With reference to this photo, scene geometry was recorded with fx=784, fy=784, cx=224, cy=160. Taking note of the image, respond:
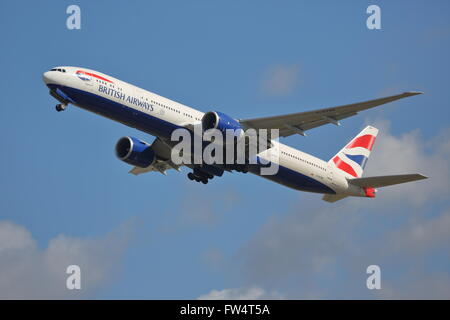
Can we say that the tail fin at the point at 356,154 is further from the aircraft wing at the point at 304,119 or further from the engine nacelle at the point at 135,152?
the engine nacelle at the point at 135,152

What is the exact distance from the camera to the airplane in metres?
40.8

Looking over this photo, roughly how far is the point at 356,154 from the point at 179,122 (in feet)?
49.1

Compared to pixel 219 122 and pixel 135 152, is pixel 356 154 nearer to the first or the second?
pixel 219 122

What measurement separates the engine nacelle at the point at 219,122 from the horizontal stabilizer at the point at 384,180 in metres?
10.0

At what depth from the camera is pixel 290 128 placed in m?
42.6

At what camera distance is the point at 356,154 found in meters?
51.7

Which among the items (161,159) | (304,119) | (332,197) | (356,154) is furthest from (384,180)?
(161,159)

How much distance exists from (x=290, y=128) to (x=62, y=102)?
12.2m

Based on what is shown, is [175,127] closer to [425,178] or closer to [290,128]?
[290,128]

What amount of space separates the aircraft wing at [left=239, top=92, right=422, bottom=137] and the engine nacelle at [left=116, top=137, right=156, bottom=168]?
6950 mm

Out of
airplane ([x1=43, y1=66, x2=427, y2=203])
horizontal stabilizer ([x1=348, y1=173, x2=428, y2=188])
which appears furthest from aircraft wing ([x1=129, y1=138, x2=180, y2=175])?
horizontal stabilizer ([x1=348, y1=173, x2=428, y2=188])

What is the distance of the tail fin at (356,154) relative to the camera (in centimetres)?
4972

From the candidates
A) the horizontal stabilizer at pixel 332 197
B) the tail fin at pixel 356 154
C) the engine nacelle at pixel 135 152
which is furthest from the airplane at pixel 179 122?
the tail fin at pixel 356 154
